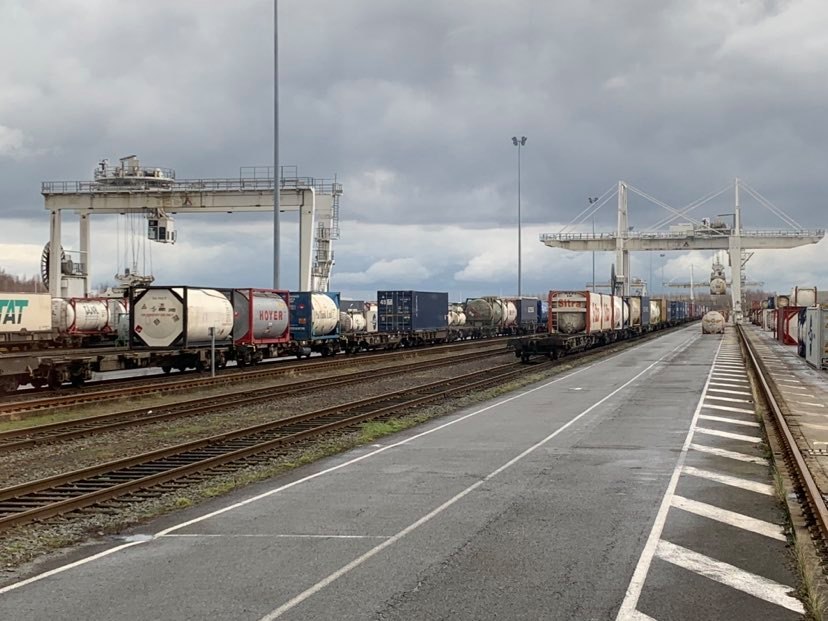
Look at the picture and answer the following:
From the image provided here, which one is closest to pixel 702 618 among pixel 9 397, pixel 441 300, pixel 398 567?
pixel 398 567

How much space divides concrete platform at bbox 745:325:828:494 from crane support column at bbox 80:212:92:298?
41544 millimetres

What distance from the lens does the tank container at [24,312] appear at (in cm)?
3588

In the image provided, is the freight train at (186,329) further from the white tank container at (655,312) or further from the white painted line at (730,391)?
the white tank container at (655,312)

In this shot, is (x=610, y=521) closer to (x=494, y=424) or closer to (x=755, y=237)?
(x=494, y=424)

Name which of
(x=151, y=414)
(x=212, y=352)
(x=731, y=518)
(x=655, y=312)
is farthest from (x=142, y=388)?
(x=655, y=312)

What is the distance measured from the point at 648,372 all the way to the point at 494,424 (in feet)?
54.3

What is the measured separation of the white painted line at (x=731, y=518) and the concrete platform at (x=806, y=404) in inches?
81.4

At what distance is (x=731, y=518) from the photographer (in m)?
9.99

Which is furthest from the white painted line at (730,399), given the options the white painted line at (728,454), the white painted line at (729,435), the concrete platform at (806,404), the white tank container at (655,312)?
the white tank container at (655,312)

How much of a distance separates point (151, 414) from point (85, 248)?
40533 mm

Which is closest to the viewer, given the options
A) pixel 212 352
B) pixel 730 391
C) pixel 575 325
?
pixel 730 391

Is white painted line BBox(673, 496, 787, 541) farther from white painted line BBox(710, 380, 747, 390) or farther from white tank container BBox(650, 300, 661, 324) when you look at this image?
white tank container BBox(650, 300, 661, 324)

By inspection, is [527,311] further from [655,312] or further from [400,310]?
[400,310]

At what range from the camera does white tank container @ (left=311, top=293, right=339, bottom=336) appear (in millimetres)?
41969
